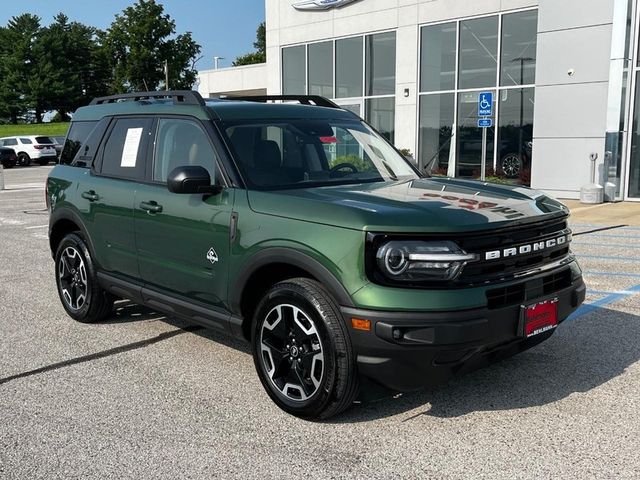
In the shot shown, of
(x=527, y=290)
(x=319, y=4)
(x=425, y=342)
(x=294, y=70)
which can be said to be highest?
(x=319, y=4)

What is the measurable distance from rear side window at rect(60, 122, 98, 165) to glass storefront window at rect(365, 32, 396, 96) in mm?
15687

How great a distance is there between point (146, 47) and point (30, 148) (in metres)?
40.1

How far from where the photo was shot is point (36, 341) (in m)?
5.35

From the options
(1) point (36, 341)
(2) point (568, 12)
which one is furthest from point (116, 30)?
(1) point (36, 341)

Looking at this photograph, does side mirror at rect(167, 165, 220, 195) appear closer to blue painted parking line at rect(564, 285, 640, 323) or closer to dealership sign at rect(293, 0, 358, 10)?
blue painted parking line at rect(564, 285, 640, 323)

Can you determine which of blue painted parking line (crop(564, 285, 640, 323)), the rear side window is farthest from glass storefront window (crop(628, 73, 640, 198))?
the rear side window

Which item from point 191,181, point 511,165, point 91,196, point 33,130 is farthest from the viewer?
point 33,130

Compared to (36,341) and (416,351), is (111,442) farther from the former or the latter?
(36,341)

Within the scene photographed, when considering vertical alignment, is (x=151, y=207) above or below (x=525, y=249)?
above

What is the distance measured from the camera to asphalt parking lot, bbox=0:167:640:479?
10.7 feet

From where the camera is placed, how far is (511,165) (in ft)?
58.4

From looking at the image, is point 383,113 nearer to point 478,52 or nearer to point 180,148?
point 478,52

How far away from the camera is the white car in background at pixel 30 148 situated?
119 ft

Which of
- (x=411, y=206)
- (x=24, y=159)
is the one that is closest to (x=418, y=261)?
(x=411, y=206)
